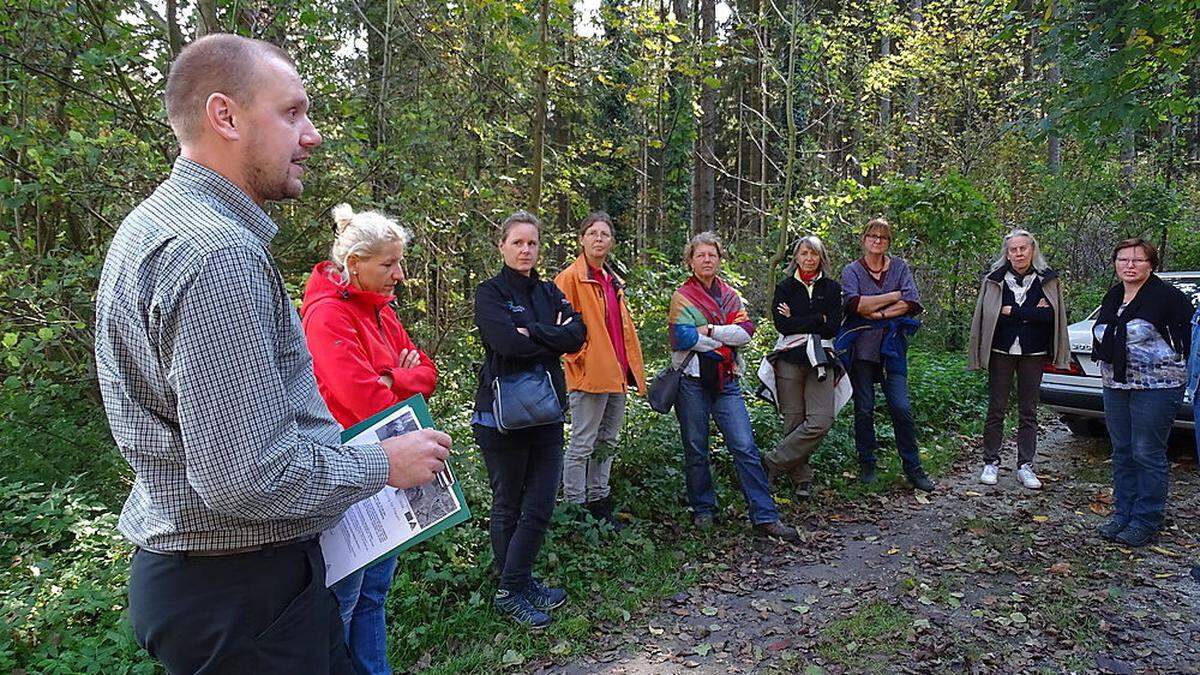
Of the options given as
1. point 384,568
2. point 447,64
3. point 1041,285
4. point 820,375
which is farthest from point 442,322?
point 1041,285

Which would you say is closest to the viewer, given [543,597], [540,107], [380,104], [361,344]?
[361,344]

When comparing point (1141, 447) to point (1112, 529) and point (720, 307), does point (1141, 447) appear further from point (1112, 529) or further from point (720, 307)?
point (720, 307)

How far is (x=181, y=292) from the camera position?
141cm

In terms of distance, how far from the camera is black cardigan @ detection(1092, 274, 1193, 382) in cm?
498

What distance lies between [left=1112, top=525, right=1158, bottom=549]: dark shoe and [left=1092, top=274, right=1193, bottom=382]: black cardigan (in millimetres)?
1038

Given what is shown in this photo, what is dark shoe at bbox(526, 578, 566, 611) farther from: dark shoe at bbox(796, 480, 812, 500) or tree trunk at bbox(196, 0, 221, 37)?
tree trunk at bbox(196, 0, 221, 37)

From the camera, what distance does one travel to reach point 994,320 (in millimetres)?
6184

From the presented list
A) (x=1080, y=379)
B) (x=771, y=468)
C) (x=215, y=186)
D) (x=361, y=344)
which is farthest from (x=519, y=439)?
(x=1080, y=379)

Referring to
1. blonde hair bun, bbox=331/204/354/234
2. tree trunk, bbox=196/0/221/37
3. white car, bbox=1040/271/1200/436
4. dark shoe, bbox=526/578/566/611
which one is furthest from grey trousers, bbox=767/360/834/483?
tree trunk, bbox=196/0/221/37

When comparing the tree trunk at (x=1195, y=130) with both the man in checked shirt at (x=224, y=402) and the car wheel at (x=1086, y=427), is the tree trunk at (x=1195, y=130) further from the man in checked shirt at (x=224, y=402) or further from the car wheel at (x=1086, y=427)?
the man in checked shirt at (x=224, y=402)

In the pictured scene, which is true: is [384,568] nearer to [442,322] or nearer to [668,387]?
[668,387]

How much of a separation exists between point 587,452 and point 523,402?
148cm

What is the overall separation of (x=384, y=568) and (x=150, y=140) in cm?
385

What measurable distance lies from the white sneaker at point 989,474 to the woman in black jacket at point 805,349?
1.72 metres
